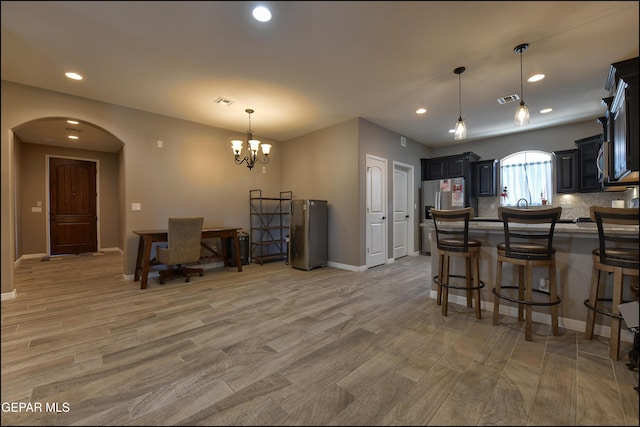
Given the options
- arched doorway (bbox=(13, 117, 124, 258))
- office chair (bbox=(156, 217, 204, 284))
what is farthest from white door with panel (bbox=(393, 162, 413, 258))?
arched doorway (bbox=(13, 117, 124, 258))

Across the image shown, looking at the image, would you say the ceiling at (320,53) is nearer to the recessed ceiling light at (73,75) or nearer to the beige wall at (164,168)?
the recessed ceiling light at (73,75)

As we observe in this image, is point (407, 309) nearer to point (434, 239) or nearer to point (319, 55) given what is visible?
point (434, 239)

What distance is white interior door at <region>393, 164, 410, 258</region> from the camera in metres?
5.89

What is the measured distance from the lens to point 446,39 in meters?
2.50

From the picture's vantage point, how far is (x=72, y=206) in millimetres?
6426

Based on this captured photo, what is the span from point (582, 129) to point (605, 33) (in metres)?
3.32

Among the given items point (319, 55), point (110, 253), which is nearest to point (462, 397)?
point (319, 55)

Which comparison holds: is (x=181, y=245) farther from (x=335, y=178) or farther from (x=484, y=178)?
(x=484, y=178)

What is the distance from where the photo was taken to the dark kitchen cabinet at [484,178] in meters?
5.79

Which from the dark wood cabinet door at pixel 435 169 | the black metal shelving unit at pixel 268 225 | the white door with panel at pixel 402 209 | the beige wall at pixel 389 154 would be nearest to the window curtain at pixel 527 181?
the dark wood cabinet door at pixel 435 169

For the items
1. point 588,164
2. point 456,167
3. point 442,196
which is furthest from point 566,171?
point 442,196

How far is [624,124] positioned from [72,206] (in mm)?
9707

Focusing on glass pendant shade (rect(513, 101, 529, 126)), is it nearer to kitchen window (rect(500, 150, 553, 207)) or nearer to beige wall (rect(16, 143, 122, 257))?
kitchen window (rect(500, 150, 553, 207))

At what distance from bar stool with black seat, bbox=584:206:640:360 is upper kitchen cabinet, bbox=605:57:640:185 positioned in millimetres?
600
